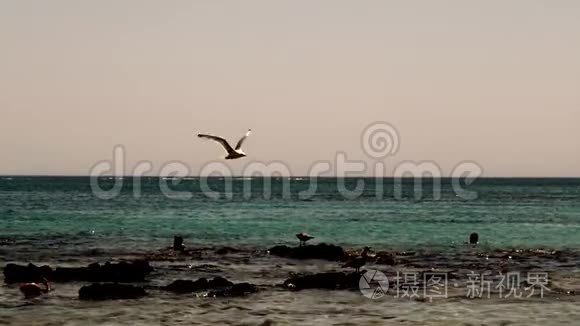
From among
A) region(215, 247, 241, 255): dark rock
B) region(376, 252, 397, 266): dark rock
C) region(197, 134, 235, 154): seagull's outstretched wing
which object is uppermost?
region(197, 134, 235, 154): seagull's outstretched wing

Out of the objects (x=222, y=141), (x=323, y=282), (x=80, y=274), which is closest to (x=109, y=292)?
(x=80, y=274)

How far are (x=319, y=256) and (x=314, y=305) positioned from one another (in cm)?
1397

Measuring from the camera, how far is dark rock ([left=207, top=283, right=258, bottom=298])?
2892cm

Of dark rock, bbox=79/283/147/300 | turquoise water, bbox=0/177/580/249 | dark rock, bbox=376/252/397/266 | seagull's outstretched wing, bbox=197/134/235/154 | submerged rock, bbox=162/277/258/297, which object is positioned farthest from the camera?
turquoise water, bbox=0/177/580/249

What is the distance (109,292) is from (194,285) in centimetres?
307

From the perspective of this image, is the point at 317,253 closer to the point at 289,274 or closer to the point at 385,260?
the point at 385,260

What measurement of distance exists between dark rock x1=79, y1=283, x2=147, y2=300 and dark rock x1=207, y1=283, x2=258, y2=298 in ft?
7.81

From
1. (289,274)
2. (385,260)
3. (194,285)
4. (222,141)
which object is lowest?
(289,274)

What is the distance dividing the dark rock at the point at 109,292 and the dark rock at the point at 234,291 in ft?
7.81

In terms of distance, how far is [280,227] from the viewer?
6844 centimetres

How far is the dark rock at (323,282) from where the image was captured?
30844 millimetres

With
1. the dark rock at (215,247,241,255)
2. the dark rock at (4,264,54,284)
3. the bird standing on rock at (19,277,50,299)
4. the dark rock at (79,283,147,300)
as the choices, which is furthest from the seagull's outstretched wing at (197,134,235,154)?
the dark rock at (215,247,241,255)

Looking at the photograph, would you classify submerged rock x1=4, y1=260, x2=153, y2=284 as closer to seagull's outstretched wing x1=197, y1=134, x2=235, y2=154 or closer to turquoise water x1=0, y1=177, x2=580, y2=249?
seagull's outstretched wing x1=197, y1=134, x2=235, y2=154

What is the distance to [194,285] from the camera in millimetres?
30062
